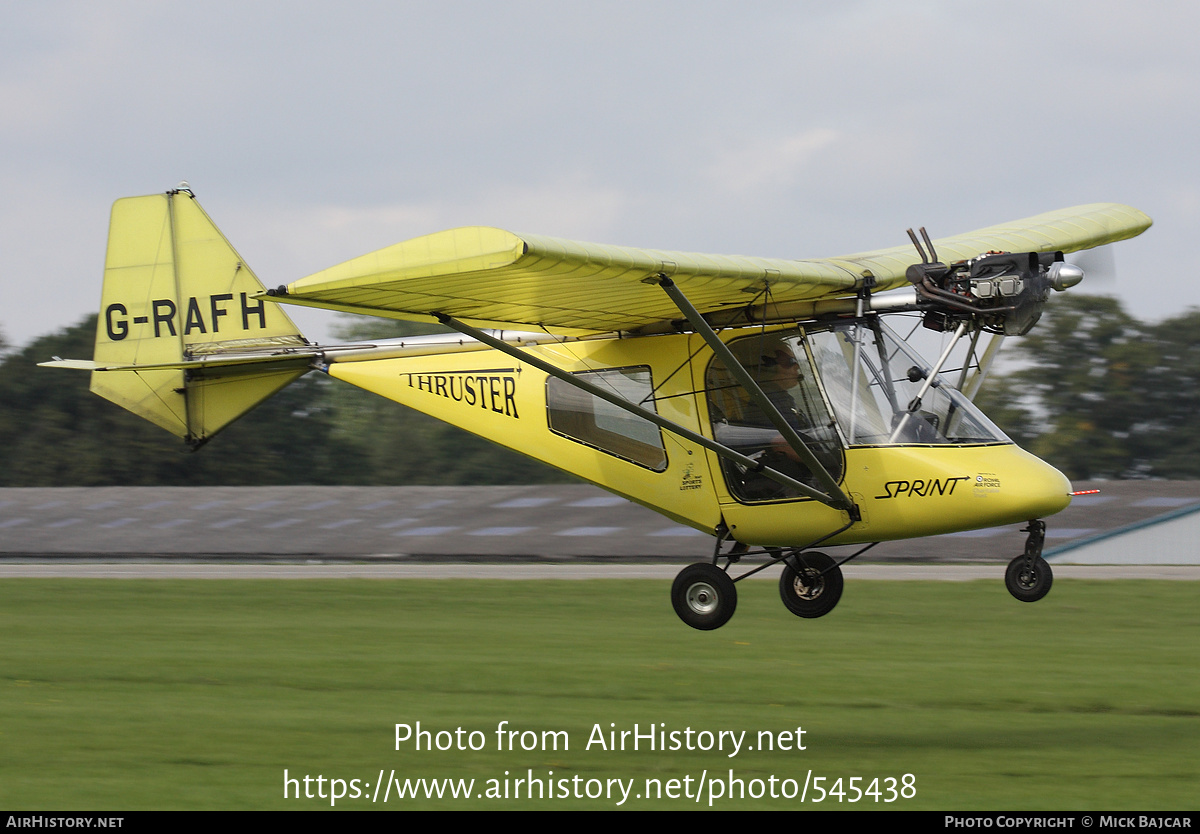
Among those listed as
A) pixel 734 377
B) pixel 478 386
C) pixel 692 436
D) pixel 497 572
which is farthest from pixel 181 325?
pixel 497 572

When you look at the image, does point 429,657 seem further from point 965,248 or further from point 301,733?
point 965,248

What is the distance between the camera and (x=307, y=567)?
1118 inches

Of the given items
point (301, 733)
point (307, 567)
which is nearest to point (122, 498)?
point (307, 567)

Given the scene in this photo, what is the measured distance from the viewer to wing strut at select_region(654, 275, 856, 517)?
10992 mm

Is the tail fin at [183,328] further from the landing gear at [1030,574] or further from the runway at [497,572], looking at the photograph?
the runway at [497,572]

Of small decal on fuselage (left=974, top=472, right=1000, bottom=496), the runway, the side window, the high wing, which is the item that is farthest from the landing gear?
the runway

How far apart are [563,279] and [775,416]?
8.19 ft

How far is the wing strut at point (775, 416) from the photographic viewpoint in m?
11.0

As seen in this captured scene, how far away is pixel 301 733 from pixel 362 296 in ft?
11.6

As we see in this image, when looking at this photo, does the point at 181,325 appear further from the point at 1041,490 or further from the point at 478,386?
the point at 1041,490

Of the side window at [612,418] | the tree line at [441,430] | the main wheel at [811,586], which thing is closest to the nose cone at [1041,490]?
the main wheel at [811,586]

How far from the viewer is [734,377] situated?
11578mm

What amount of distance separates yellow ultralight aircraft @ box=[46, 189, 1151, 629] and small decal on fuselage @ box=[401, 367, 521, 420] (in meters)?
0.02

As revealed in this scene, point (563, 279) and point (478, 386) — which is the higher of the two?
point (563, 279)
